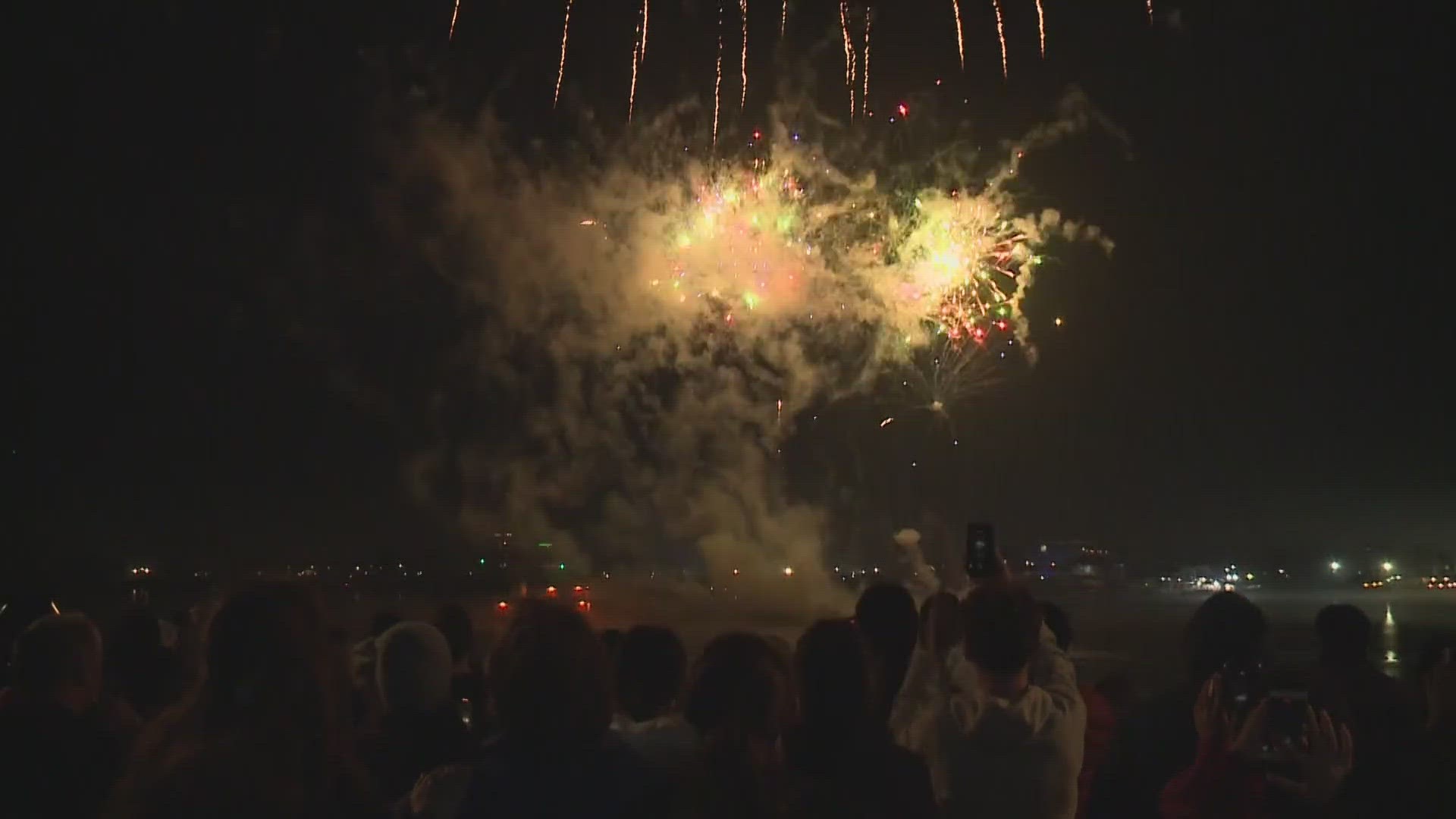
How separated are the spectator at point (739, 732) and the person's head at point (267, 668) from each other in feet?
2.84

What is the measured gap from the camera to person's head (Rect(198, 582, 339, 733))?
8.34 ft

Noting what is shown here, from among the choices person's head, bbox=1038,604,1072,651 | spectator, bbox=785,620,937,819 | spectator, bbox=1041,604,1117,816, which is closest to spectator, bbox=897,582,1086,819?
spectator, bbox=785,620,937,819

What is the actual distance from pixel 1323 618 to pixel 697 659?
11.1ft

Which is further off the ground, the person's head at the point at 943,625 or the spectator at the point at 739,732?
the person's head at the point at 943,625

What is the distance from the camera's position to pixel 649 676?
371cm

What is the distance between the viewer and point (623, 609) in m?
39.9

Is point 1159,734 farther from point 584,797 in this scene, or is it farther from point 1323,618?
point 584,797

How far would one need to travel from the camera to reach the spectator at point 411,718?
376cm

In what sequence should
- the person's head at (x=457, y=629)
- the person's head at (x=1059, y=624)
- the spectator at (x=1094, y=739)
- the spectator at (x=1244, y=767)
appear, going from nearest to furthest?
1. the spectator at (x=1244, y=767)
2. the spectator at (x=1094, y=739)
3. the person's head at (x=1059, y=624)
4. the person's head at (x=457, y=629)

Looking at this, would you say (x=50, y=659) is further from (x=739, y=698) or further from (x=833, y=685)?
(x=833, y=685)

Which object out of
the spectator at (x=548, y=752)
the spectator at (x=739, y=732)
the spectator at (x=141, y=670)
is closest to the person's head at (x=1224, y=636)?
the spectator at (x=739, y=732)

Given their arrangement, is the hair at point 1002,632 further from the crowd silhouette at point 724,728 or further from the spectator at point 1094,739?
the spectator at point 1094,739

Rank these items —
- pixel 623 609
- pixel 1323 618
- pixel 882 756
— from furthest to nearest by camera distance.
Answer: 1. pixel 623 609
2. pixel 1323 618
3. pixel 882 756

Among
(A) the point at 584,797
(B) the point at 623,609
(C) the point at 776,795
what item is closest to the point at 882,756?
(C) the point at 776,795
